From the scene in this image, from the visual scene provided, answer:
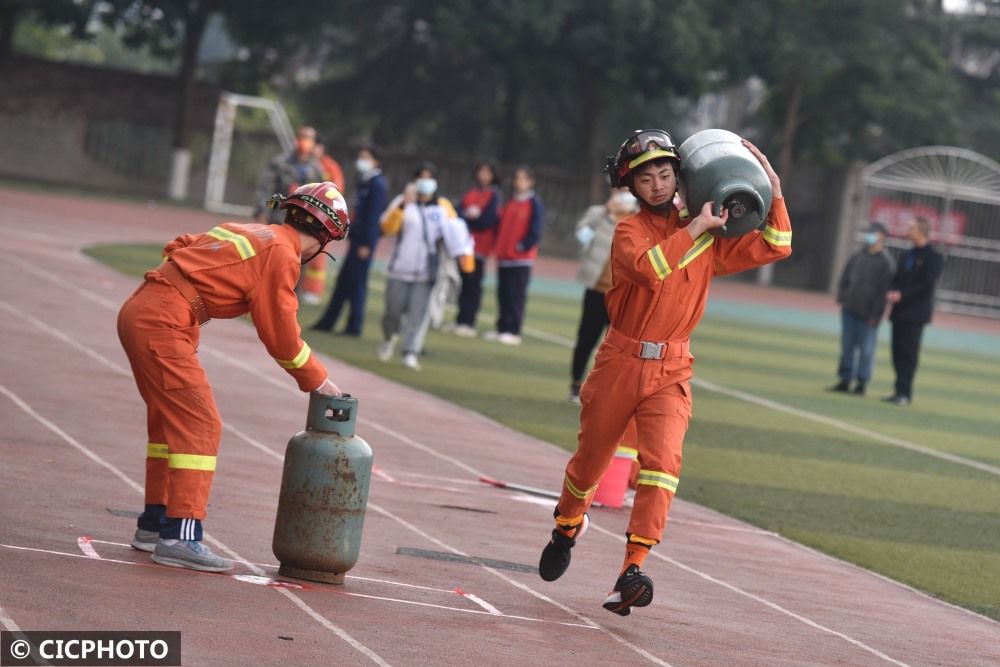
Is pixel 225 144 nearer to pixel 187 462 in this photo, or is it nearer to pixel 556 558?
pixel 556 558

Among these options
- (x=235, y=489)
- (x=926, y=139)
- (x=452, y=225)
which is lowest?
(x=235, y=489)

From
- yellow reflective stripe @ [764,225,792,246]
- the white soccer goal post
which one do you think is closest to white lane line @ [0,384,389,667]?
yellow reflective stripe @ [764,225,792,246]

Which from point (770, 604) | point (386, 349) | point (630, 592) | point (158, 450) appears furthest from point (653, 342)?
point (386, 349)

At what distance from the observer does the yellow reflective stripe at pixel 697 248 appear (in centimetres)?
766

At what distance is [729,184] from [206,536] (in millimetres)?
3021

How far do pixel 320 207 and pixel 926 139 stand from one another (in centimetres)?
4425

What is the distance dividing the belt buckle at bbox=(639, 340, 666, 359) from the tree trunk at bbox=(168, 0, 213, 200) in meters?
39.6

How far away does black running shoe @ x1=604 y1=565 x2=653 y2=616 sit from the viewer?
737 cm

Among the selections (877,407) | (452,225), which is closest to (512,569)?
(452,225)

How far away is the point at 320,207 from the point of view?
7.54 meters

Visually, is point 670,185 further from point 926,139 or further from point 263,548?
point 926,139

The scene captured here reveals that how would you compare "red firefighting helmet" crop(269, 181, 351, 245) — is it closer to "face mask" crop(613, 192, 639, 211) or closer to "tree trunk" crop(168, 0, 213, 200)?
"face mask" crop(613, 192, 639, 211)

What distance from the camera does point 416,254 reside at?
56.5 feet

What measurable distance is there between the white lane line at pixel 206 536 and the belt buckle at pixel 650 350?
1839 mm
